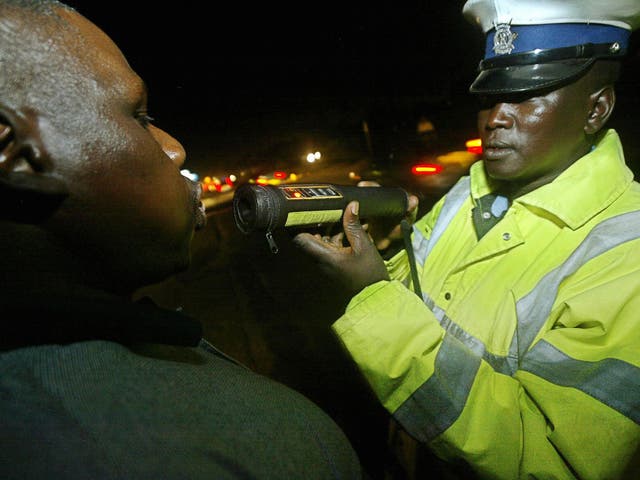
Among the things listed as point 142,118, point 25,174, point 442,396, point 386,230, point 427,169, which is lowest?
point 442,396

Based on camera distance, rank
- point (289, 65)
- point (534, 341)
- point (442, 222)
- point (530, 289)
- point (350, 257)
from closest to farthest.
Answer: point (534, 341) → point (530, 289) → point (350, 257) → point (442, 222) → point (289, 65)

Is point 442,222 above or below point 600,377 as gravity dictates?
above

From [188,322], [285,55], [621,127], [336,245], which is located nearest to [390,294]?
[336,245]

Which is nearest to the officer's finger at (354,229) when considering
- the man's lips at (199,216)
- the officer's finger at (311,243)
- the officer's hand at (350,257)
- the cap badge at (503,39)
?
the officer's hand at (350,257)

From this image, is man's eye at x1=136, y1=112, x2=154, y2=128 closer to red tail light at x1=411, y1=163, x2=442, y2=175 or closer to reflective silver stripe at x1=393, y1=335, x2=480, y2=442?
reflective silver stripe at x1=393, y1=335, x2=480, y2=442

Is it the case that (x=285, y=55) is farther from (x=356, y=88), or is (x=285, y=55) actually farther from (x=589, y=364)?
(x=589, y=364)

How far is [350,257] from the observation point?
1607 millimetres

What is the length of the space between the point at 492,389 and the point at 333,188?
1.08 m

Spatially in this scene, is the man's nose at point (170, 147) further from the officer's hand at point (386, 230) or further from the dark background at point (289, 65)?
the dark background at point (289, 65)

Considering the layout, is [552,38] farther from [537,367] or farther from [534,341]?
[537,367]

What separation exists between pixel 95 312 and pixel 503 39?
215 cm

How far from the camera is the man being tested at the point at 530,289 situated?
110 centimetres

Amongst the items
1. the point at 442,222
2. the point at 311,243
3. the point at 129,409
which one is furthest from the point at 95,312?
the point at 442,222

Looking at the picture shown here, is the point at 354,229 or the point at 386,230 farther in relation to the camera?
the point at 386,230
